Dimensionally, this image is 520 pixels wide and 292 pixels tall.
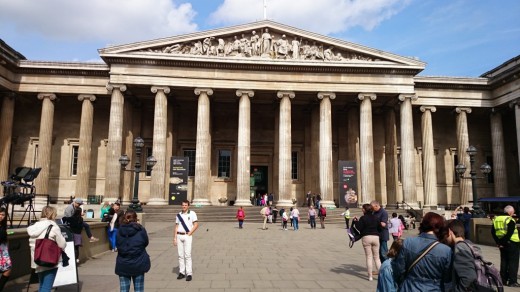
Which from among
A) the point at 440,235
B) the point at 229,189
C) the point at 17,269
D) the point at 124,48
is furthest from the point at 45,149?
the point at 440,235

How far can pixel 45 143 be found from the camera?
3253 centimetres

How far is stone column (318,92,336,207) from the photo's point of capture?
104ft

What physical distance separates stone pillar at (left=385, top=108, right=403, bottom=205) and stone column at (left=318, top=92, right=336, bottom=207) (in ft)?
22.1

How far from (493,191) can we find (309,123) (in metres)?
18.8

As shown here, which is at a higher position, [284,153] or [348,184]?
[284,153]

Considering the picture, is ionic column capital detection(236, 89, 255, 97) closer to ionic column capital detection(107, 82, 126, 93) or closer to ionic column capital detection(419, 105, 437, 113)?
ionic column capital detection(107, 82, 126, 93)

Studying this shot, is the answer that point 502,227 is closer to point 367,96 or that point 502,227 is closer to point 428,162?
point 367,96

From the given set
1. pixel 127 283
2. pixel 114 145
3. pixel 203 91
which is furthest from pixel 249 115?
pixel 127 283

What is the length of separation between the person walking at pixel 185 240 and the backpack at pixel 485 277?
6304 millimetres

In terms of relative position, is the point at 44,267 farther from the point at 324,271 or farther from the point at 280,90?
the point at 280,90

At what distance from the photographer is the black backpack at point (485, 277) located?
442 centimetres

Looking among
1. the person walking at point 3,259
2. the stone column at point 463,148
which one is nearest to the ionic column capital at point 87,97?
the person walking at point 3,259

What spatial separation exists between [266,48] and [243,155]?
866 centimetres

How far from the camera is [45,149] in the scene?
32.5 m
